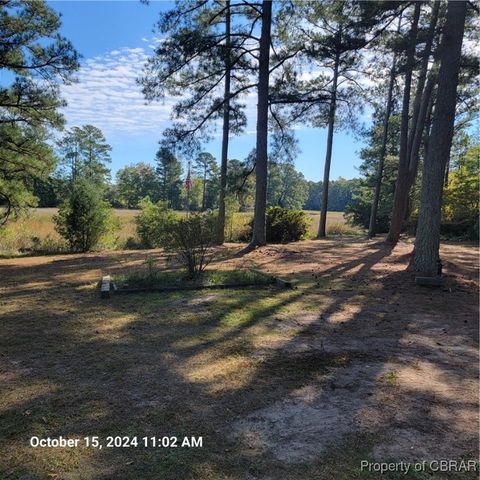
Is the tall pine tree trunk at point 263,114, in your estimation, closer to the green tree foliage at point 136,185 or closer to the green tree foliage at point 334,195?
the green tree foliage at point 136,185

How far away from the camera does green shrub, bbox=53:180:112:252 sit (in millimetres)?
13859

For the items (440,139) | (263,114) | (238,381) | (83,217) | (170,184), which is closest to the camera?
(238,381)

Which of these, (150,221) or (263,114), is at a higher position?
(263,114)

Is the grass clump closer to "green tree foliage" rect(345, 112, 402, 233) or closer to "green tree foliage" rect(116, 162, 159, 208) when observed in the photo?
"green tree foliage" rect(345, 112, 402, 233)

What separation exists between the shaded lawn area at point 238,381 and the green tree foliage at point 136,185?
61.3 metres

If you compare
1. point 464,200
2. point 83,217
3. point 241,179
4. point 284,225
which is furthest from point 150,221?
point 464,200

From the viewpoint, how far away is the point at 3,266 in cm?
1067

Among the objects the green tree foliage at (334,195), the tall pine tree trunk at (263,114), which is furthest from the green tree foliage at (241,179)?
the green tree foliage at (334,195)

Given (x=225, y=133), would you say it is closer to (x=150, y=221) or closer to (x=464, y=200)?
(x=150, y=221)

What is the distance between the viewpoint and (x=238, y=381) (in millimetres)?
3322

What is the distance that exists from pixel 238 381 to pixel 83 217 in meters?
12.0

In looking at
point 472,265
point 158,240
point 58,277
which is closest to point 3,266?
point 58,277

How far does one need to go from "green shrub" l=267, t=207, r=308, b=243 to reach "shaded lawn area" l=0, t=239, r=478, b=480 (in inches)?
371

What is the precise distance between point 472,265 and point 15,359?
10213mm
